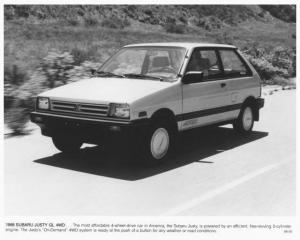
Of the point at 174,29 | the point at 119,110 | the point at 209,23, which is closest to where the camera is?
the point at 119,110

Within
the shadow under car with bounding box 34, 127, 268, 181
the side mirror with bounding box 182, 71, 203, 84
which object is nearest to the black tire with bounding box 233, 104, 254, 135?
the shadow under car with bounding box 34, 127, 268, 181

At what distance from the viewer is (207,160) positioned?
7.46 m

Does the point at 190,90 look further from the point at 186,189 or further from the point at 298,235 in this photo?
the point at 298,235

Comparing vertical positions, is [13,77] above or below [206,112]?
above

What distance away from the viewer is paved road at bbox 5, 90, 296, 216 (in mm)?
5590

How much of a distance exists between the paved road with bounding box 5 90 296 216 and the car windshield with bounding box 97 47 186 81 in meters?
1.24

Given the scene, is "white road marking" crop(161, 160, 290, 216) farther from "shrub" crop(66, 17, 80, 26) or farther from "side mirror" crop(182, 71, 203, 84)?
"shrub" crop(66, 17, 80, 26)

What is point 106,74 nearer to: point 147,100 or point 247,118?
point 147,100

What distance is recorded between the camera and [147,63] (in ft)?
26.8

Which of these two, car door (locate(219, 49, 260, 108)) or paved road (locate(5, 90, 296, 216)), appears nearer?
paved road (locate(5, 90, 296, 216))

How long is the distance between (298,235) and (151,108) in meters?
2.42

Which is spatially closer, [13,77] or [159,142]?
[159,142]

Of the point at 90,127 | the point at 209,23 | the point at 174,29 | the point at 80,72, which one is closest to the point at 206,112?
the point at 90,127

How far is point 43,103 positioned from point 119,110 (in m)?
1.31
